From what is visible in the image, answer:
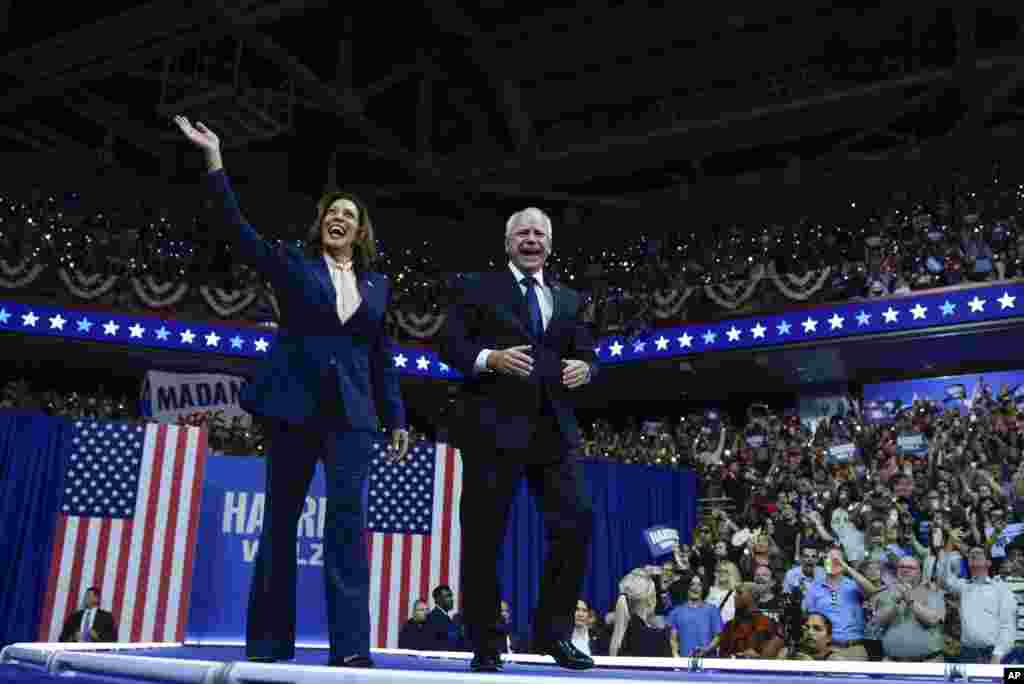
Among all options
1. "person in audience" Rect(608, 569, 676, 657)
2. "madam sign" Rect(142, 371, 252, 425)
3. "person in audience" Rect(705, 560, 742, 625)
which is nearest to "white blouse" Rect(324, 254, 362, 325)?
"person in audience" Rect(608, 569, 676, 657)

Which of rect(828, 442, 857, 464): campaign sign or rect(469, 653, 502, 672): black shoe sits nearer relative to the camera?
rect(469, 653, 502, 672): black shoe

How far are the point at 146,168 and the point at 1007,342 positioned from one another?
13.5 meters

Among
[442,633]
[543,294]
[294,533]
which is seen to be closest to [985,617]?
[442,633]

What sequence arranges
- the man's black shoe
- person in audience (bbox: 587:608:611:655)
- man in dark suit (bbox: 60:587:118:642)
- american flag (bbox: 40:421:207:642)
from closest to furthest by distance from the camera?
the man's black shoe, person in audience (bbox: 587:608:611:655), man in dark suit (bbox: 60:587:118:642), american flag (bbox: 40:421:207:642)

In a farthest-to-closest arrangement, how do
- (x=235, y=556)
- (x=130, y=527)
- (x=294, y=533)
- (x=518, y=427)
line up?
Answer: (x=235, y=556) → (x=130, y=527) → (x=294, y=533) → (x=518, y=427)

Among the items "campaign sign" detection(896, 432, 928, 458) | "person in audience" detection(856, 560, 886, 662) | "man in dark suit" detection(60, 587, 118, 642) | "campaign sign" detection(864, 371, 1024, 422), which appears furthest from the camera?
"campaign sign" detection(864, 371, 1024, 422)

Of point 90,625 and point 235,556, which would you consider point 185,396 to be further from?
point 90,625

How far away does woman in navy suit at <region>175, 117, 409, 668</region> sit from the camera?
274 centimetres

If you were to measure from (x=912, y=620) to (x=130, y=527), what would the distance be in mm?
6883

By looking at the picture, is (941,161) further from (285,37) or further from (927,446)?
(285,37)

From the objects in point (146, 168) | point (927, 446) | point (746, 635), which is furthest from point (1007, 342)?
point (146, 168)

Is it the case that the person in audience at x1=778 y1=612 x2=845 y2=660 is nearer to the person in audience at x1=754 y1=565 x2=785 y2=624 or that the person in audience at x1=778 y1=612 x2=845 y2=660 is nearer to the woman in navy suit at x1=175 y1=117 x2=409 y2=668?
the person in audience at x1=754 y1=565 x2=785 y2=624

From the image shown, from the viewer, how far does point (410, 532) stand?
425 inches

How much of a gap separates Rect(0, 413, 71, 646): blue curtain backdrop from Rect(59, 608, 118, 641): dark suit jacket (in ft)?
2.88
